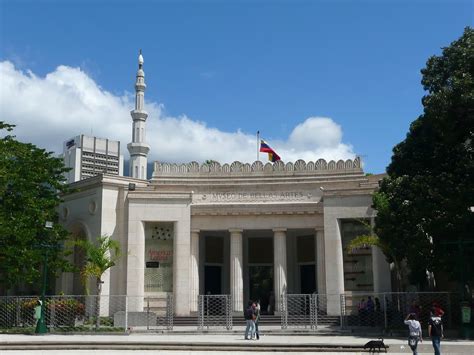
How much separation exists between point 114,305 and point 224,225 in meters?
7.70

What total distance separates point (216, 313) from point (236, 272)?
19.1 feet

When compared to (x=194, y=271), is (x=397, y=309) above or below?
below

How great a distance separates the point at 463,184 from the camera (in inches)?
932

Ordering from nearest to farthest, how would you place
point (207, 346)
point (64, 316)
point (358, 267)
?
point (207, 346), point (64, 316), point (358, 267)

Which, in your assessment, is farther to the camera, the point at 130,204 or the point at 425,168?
the point at 130,204

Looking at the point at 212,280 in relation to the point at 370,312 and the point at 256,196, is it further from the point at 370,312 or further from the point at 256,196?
the point at 370,312

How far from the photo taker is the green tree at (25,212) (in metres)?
29.0

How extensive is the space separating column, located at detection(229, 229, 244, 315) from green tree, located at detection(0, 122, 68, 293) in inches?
366

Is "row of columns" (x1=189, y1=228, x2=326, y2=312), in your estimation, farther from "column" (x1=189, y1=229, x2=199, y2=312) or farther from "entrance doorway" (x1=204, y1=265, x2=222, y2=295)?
"entrance doorway" (x1=204, y1=265, x2=222, y2=295)

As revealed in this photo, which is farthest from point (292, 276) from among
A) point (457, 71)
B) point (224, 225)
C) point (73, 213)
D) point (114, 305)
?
point (457, 71)

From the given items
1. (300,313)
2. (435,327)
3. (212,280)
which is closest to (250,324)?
(300,313)

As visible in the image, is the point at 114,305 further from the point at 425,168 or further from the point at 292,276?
the point at 425,168

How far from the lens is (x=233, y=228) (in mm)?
34719

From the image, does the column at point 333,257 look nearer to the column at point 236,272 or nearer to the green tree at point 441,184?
the column at point 236,272
